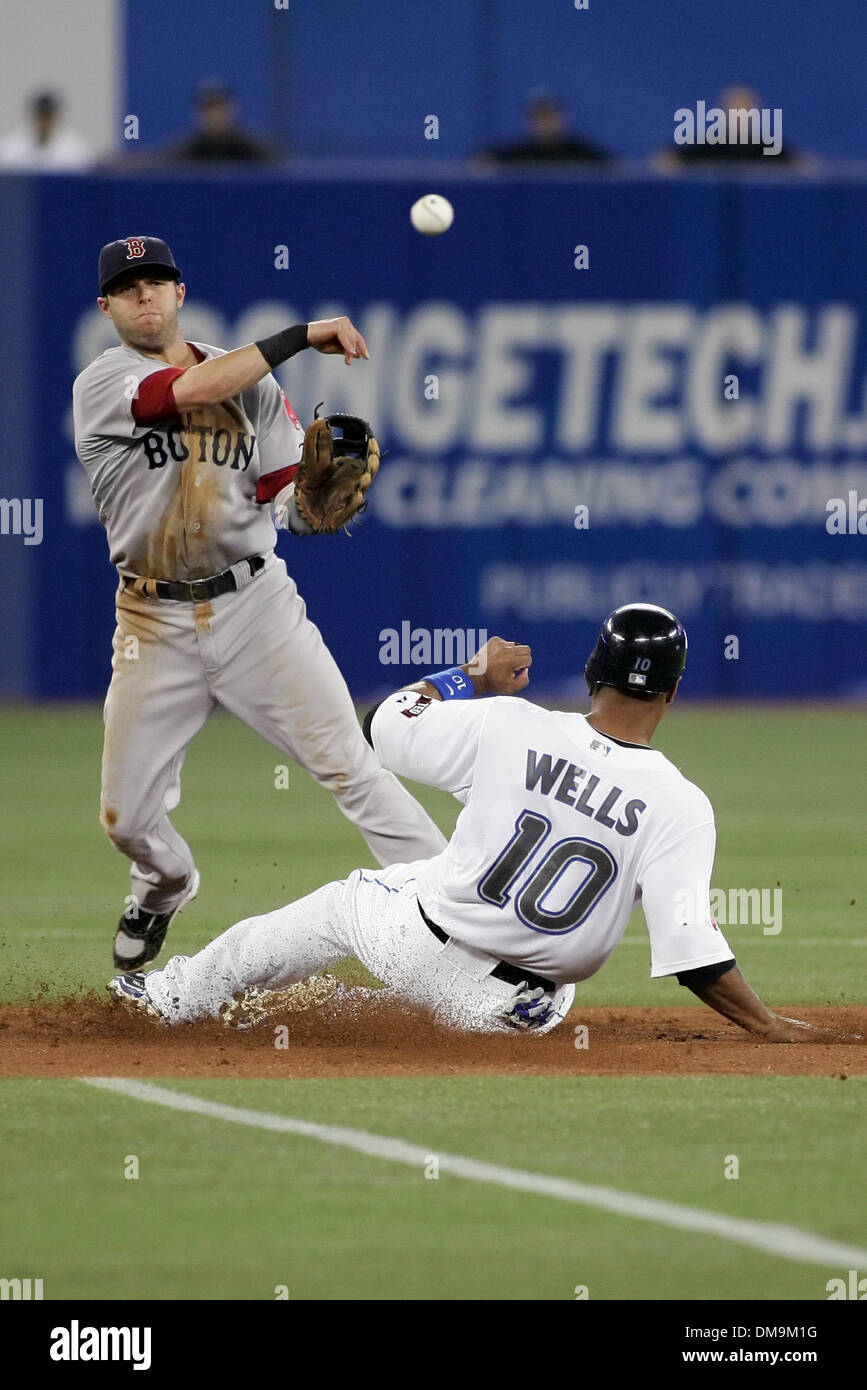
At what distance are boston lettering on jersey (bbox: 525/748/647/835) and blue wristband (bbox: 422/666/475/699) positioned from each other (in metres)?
0.48

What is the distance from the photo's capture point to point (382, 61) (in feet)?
70.3

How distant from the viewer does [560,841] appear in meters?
6.02

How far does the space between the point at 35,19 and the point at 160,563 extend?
1515 cm

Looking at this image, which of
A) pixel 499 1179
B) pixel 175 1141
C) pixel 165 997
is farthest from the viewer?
pixel 165 997

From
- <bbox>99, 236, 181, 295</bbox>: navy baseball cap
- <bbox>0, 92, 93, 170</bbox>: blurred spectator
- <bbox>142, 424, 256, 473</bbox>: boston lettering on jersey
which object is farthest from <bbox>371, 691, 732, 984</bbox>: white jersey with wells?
<bbox>0, 92, 93, 170</bbox>: blurred spectator

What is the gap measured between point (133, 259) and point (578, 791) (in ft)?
9.03

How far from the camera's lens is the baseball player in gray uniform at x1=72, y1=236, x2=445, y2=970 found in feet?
Result: 24.7

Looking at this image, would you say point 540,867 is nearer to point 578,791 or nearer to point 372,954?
point 578,791

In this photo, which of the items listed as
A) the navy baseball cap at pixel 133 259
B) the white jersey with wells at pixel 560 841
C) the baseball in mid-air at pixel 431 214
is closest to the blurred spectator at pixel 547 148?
the baseball in mid-air at pixel 431 214

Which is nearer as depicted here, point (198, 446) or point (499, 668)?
point (499, 668)

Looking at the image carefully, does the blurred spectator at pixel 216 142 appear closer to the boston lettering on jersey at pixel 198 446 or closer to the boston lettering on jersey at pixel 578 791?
the boston lettering on jersey at pixel 198 446

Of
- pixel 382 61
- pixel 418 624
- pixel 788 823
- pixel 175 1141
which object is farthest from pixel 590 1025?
pixel 382 61

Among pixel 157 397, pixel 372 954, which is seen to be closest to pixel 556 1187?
pixel 372 954
